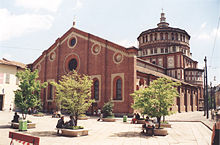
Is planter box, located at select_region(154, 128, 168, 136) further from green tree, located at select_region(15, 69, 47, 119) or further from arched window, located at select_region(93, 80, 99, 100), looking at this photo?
arched window, located at select_region(93, 80, 99, 100)

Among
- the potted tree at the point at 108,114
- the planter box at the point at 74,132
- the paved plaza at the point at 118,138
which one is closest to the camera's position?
the paved plaza at the point at 118,138

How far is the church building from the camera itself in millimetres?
28344

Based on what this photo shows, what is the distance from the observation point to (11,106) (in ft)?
130

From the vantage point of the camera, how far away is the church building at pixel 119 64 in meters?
28.3

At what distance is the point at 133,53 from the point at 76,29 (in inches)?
521

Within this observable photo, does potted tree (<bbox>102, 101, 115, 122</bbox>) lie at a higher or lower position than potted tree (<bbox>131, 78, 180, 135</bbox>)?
lower

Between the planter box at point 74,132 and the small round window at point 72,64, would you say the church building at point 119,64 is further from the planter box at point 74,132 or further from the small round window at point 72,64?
the planter box at point 74,132

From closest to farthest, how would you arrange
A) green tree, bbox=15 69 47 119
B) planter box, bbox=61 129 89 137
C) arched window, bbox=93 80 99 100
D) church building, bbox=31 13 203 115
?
planter box, bbox=61 129 89 137
green tree, bbox=15 69 47 119
church building, bbox=31 13 203 115
arched window, bbox=93 80 99 100

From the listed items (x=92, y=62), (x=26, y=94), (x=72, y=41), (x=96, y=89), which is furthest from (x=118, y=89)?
(x=26, y=94)

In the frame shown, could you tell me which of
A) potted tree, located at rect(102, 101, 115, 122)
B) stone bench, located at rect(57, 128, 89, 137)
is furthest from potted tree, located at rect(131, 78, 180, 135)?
potted tree, located at rect(102, 101, 115, 122)

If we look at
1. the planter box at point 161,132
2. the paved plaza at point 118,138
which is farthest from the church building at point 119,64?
the planter box at point 161,132

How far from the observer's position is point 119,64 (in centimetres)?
2905

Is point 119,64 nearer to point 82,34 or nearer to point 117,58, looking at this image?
point 117,58

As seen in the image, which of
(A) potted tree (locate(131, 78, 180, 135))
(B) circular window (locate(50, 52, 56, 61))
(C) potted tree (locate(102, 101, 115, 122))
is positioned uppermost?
(B) circular window (locate(50, 52, 56, 61))
